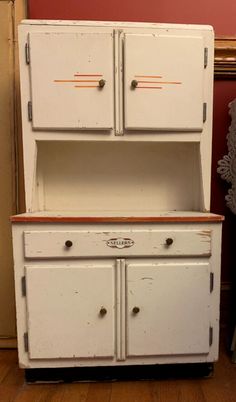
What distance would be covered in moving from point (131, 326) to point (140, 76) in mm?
1060

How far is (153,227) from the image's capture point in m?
1.44

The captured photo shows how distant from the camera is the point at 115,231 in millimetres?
1432

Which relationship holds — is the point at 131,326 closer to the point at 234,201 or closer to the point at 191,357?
the point at 191,357

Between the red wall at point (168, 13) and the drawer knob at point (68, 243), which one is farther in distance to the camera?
the red wall at point (168, 13)

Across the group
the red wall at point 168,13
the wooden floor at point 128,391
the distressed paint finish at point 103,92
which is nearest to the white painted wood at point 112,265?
the wooden floor at point 128,391

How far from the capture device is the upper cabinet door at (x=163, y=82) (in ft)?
4.91

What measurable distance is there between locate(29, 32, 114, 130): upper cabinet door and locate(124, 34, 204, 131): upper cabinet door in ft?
0.30

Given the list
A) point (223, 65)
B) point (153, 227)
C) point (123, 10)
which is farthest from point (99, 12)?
point (153, 227)

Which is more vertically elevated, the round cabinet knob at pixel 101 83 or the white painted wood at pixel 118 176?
the round cabinet knob at pixel 101 83

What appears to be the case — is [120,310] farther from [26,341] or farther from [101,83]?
[101,83]

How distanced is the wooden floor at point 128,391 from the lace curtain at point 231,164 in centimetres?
83

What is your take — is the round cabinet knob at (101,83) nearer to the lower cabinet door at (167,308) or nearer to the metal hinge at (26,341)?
the lower cabinet door at (167,308)

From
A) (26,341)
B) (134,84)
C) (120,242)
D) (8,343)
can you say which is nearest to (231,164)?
(134,84)

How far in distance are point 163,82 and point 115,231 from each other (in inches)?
26.7
